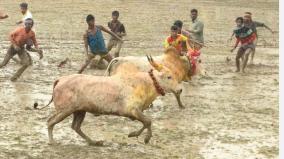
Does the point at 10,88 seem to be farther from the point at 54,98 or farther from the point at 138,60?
the point at 54,98

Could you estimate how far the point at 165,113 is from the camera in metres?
10.3

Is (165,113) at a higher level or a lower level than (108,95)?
lower

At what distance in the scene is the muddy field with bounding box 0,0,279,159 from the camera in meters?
7.94

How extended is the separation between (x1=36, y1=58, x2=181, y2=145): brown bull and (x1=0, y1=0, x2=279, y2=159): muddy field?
45 cm

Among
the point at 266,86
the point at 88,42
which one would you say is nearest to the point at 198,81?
the point at 266,86

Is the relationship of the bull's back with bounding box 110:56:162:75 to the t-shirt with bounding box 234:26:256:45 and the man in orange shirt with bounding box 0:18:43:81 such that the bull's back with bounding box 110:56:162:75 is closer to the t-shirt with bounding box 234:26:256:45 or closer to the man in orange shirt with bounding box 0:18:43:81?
the man in orange shirt with bounding box 0:18:43:81

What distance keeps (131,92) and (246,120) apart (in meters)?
3.07

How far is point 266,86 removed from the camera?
13531 mm

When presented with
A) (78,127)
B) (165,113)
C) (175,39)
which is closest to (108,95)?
(78,127)

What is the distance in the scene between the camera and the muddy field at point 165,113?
26.1ft

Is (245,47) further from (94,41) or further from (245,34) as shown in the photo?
(94,41)

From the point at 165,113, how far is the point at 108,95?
9.26 feet

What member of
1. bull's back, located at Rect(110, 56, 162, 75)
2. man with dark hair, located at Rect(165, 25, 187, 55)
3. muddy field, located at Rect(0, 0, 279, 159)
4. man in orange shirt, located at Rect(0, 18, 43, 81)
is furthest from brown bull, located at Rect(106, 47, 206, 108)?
man in orange shirt, located at Rect(0, 18, 43, 81)

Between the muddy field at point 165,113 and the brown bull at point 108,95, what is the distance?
1.48ft
